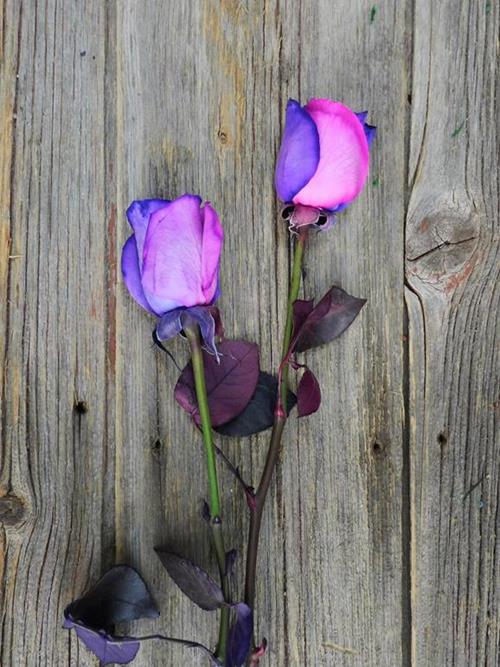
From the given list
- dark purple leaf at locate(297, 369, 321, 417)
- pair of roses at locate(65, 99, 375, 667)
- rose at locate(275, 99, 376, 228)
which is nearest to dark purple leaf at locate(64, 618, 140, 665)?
pair of roses at locate(65, 99, 375, 667)

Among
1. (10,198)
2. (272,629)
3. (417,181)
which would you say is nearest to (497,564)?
(272,629)

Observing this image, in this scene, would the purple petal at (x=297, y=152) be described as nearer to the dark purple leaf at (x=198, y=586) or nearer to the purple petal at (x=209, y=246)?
the purple petal at (x=209, y=246)

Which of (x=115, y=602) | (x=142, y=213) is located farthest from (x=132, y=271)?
(x=115, y=602)

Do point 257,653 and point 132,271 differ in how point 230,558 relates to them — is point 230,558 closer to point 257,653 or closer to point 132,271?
point 257,653

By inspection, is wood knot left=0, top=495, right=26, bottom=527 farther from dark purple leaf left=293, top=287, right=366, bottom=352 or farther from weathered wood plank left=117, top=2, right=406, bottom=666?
dark purple leaf left=293, top=287, right=366, bottom=352

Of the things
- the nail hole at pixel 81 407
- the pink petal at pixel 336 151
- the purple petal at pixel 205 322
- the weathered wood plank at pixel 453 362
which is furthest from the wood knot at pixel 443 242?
the nail hole at pixel 81 407

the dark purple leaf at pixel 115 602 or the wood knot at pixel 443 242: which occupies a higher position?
the wood knot at pixel 443 242

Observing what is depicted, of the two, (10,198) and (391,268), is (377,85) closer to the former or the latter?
(391,268)
